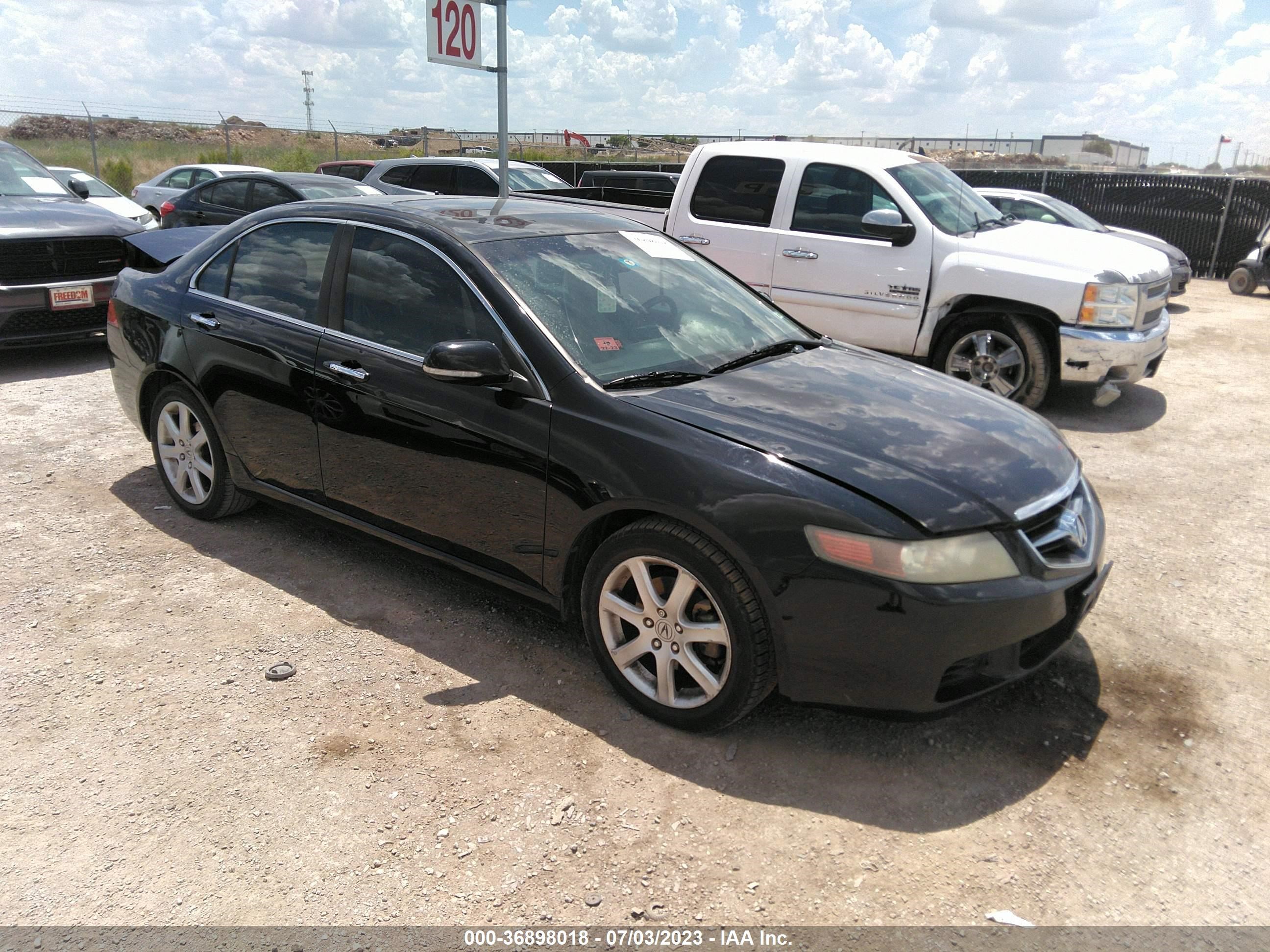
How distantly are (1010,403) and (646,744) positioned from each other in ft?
6.90

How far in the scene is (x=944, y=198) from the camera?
25.4 feet

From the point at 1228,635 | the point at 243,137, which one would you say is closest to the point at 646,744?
the point at 1228,635

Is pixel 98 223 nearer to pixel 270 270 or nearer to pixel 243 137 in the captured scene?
pixel 270 270

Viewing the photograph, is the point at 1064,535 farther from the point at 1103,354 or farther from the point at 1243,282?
the point at 1243,282

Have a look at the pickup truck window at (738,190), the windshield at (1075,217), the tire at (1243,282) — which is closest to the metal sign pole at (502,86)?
the pickup truck window at (738,190)

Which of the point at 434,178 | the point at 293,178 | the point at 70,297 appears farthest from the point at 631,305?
the point at 434,178

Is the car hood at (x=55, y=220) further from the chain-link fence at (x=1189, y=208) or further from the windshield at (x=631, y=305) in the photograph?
the chain-link fence at (x=1189, y=208)

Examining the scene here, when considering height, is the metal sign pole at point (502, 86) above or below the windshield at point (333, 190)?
above

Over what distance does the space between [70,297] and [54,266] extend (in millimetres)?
304

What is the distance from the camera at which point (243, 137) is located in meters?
60.5

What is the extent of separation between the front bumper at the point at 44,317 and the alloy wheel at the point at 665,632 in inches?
246

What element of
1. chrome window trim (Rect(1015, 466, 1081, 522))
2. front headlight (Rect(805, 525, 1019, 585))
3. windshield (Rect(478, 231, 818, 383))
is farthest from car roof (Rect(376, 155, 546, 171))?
front headlight (Rect(805, 525, 1019, 585))

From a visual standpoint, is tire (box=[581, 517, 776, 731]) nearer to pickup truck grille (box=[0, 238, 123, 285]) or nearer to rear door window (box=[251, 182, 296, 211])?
pickup truck grille (box=[0, 238, 123, 285])

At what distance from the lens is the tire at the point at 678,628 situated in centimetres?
291
